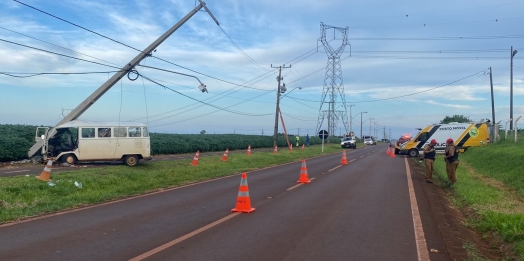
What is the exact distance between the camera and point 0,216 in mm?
10125

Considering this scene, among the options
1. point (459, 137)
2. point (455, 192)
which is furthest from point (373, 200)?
point (459, 137)

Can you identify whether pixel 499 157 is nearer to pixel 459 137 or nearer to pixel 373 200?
pixel 459 137

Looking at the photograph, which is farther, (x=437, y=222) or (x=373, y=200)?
(x=373, y=200)

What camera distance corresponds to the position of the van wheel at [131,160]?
22781mm

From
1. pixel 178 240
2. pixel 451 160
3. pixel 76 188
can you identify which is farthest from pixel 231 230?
pixel 451 160

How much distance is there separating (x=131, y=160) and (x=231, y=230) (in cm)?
1509

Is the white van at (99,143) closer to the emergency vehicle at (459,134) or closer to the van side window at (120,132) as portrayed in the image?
the van side window at (120,132)

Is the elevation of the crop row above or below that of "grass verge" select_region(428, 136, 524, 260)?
above

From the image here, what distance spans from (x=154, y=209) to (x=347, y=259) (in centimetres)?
569

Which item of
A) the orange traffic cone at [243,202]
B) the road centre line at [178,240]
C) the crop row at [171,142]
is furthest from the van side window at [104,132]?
the road centre line at [178,240]

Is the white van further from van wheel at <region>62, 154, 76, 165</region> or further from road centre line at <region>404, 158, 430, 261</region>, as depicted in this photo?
road centre line at <region>404, 158, 430, 261</region>

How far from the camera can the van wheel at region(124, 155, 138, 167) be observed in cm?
2278

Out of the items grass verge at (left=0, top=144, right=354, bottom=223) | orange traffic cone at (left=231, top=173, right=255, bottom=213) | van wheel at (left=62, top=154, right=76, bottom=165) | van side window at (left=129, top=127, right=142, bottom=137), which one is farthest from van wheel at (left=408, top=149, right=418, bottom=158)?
orange traffic cone at (left=231, top=173, right=255, bottom=213)

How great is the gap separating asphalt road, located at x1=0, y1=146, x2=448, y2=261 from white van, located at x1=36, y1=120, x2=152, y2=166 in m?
9.20
